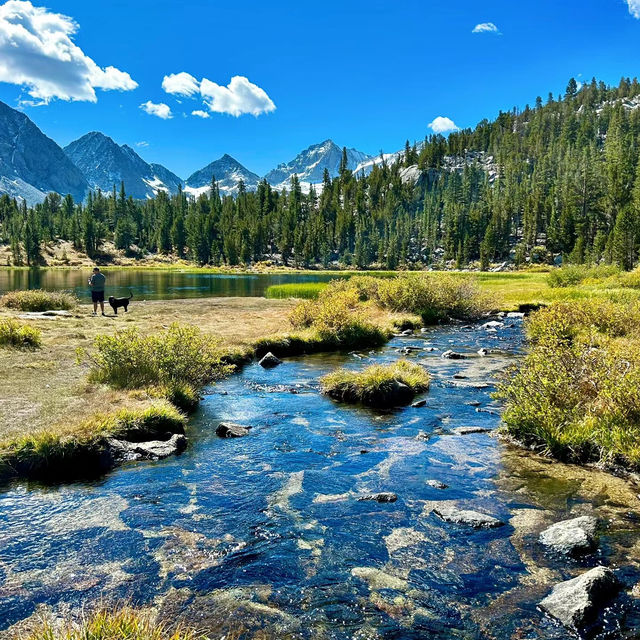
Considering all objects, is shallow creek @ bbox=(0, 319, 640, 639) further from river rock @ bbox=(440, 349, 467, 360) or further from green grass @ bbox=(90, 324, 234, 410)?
river rock @ bbox=(440, 349, 467, 360)

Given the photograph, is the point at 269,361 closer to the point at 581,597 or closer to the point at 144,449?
the point at 144,449

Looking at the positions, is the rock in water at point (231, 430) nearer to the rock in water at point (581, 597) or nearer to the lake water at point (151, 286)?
the rock in water at point (581, 597)

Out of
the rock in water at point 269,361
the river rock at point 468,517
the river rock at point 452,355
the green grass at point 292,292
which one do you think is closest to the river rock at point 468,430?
the river rock at point 468,517

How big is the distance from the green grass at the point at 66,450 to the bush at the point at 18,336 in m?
12.8

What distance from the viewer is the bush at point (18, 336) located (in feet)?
76.2

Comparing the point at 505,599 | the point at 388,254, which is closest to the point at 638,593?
the point at 505,599

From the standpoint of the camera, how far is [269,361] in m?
26.4

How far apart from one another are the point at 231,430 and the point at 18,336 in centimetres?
1500

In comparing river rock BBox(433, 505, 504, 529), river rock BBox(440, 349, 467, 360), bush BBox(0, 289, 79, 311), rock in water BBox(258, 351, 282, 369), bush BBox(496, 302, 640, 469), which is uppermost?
bush BBox(0, 289, 79, 311)

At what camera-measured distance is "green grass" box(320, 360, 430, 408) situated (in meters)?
19.5

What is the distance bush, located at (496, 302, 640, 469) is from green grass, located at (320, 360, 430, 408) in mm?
5229

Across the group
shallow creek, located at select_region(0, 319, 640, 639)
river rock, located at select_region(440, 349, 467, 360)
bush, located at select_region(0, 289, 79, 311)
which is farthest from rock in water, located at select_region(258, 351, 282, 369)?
bush, located at select_region(0, 289, 79, 311)

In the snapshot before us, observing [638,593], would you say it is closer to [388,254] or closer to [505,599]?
[505,599]

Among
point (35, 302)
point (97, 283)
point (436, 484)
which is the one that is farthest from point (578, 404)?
point (35, 302)
